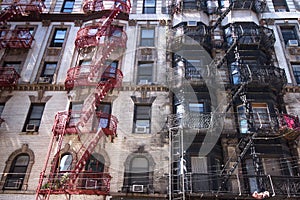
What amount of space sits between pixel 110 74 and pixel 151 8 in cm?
766

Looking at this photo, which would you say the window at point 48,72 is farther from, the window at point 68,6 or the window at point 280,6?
the window at point 280,6

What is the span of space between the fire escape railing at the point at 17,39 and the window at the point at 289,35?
17782 mm

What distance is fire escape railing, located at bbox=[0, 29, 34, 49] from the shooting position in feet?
67.8

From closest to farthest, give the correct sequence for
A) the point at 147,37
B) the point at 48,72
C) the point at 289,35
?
the point at 48,72 → the point at 289,35 → the point at 147,37

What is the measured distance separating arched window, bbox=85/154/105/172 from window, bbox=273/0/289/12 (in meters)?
17.5

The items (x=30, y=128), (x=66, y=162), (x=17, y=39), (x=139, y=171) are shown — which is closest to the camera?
(x=139, y=171)

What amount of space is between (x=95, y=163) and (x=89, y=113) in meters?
2.77

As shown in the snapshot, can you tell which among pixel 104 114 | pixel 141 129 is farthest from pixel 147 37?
Result: pixel 141 129

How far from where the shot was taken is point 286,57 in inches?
776

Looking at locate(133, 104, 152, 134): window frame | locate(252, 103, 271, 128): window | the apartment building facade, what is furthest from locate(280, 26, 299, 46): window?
locate(133, 104, 152, 134): window frame

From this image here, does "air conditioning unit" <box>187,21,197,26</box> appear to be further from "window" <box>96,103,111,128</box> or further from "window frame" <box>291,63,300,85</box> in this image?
"window" <box>96,103,111,128</box>

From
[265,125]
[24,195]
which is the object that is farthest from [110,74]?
[265,125]

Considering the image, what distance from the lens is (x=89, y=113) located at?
648 inches

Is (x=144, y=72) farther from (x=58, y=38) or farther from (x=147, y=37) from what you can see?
(x=58, y=38)
